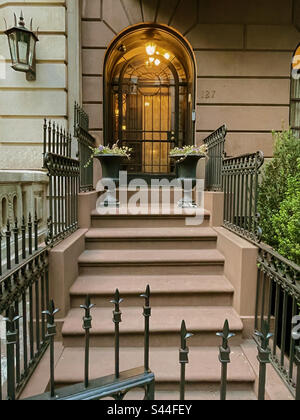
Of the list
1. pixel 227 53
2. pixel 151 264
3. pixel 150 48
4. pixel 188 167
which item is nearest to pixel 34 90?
pixel 150 48

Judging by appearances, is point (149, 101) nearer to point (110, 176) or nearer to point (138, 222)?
point (110, 176)

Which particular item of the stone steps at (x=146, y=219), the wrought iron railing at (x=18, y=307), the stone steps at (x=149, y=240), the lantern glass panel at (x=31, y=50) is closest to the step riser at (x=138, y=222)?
the stone steps at (x=146, y=219)

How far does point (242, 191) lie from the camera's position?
13.3 ft

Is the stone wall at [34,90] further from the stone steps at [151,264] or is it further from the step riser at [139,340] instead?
the step riser at [139,340]

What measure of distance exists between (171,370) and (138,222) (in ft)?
8.25

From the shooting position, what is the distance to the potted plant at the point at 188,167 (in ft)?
19.9

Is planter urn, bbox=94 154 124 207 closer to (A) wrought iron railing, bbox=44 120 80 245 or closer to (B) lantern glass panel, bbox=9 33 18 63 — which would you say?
(A) wrought iron railing, bbox=44 120 80 245

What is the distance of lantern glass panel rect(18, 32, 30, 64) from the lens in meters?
6.17

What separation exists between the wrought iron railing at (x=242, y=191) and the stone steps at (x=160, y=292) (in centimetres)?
76

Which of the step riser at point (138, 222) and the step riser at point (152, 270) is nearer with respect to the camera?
the step riser at point (152, 270)

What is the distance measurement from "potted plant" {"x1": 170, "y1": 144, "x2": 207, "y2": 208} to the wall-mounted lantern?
11.6 ft

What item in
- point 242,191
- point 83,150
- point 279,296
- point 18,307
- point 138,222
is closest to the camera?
point 18,307
